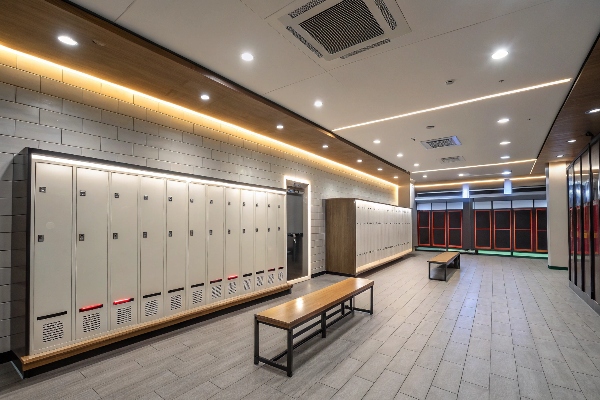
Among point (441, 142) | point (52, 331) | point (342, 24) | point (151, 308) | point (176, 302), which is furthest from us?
point (441, 142)

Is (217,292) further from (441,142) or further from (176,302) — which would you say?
(441,142)

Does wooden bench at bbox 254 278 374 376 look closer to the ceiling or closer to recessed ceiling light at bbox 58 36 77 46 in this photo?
the ceiling

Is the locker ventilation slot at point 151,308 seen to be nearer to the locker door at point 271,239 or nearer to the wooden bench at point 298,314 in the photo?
the wooden bench at point 298,314

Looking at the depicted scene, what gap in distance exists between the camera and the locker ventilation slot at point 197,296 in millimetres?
4281

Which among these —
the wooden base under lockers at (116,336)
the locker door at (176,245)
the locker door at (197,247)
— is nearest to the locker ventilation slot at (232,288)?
the wooden base under lockers at (116,336)

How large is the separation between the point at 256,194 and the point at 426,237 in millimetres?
12819

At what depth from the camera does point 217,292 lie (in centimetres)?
462

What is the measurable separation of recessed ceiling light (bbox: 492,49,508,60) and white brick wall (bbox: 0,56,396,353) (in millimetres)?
4179

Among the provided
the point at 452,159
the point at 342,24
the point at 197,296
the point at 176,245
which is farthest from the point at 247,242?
the point at 452,159

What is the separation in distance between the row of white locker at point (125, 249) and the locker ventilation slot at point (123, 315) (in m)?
0.01

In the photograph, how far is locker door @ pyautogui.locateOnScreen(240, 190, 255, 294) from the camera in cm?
513

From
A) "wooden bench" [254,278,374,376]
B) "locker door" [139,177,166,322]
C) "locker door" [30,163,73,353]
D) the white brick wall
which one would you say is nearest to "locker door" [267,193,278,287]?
the white brick wall

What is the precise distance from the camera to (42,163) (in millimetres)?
2949

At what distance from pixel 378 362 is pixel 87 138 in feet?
14.0
